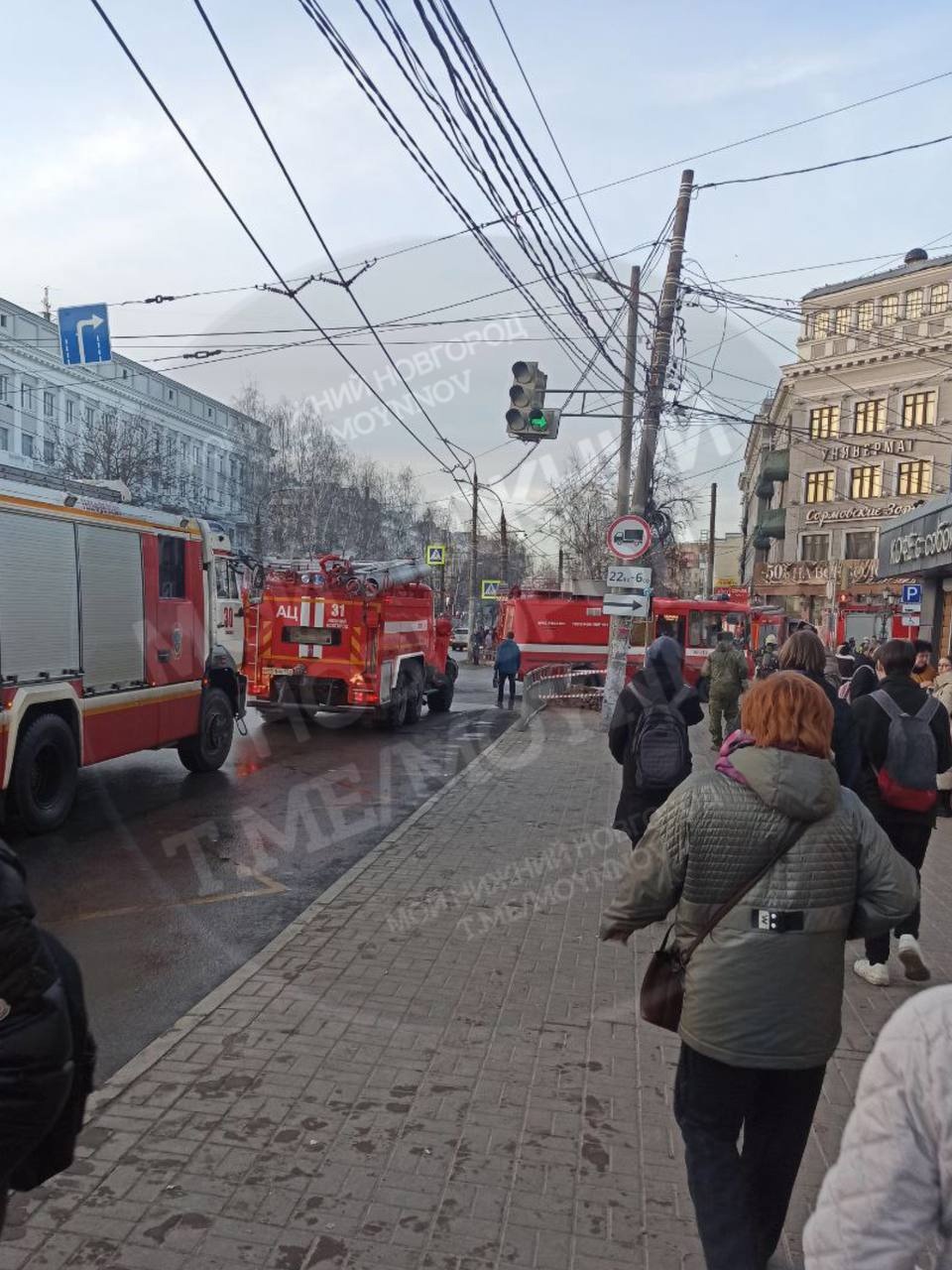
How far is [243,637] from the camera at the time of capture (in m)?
14.9

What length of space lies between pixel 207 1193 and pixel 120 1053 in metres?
1.35

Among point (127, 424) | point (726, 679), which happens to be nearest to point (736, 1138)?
point (726, 679)

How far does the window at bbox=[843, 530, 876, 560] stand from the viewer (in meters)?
42.6

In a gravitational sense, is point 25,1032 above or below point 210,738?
above

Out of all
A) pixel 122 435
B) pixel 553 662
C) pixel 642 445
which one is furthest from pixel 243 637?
pixel 122 435

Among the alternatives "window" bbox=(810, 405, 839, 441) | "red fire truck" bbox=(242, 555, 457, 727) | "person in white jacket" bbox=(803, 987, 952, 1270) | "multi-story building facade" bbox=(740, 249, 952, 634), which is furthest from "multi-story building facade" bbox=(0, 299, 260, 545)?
"person in white jacket" bbox=(803, 987, 952, 1270)

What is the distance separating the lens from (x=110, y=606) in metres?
8.61

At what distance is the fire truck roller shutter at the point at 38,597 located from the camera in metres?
7.16

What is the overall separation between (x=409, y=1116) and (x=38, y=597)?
5658 mm

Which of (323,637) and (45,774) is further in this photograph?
(323,637)

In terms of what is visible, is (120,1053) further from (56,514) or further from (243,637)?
(243,637)

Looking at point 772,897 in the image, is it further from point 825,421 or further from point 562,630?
point 825,421

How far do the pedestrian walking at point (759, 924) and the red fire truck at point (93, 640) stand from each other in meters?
6.27

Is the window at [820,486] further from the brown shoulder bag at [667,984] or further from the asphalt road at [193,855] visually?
the brown shoulder bag at [667,984]
